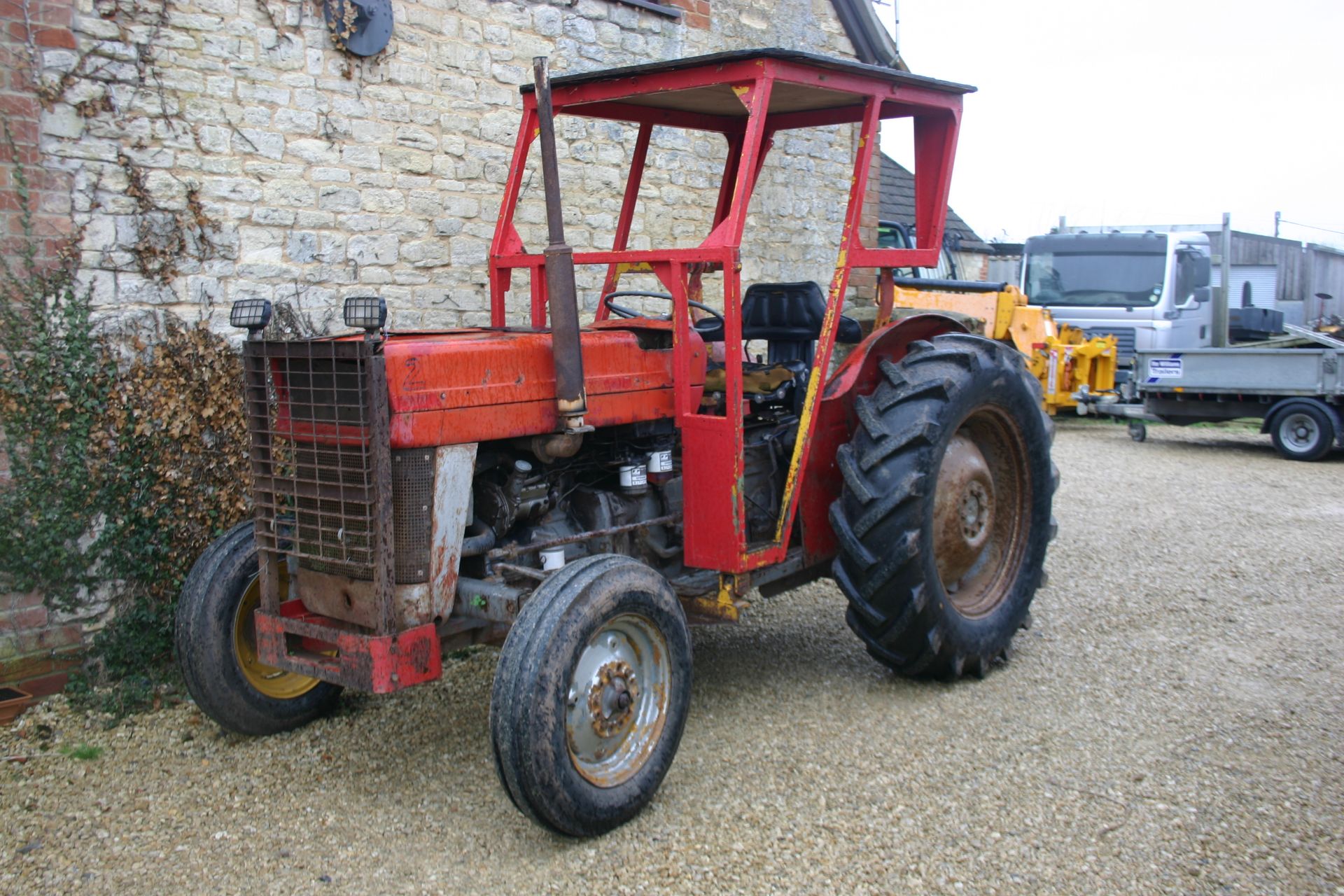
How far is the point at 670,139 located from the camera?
6.73 m

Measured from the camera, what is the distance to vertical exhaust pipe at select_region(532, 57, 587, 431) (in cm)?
316

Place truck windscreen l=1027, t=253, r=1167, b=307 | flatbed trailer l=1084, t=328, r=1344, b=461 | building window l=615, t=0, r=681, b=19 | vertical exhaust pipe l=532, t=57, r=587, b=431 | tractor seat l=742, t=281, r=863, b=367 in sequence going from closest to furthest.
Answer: vertical exhaust pipe l=532, t=57, r=587, b=431 → tractor seat l=742, t=281, r=863, b=367 → building window l=615, t=0, r=681, b=19 → flatbed trailer l=1084, t=328, r=1344, b=461 → truck windscreen l=1027, t=253, r=1167, b=307

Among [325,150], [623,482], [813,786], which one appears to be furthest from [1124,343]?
[813,786]

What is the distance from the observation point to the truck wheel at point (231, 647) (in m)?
3.58

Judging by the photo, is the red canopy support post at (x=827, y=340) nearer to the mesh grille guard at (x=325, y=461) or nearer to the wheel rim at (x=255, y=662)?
the mesh grille guard at (x=325, y=461)

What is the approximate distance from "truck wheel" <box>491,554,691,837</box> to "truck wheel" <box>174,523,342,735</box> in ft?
3.77

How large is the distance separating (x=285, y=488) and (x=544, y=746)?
3.89 ft

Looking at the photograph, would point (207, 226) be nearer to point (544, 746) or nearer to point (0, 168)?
point (0, 168)

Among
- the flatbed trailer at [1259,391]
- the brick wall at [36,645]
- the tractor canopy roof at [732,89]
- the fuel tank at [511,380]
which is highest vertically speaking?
the tractor canopy roof at [732,89]

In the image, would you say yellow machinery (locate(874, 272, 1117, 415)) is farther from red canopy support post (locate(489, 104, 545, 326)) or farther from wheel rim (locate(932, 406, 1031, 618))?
red canopy support post (locate(489, 104, 545, 326))

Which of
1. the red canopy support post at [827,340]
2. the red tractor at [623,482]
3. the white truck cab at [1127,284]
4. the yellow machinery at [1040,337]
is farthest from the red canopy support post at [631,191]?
the white truck cab at [1127,284]

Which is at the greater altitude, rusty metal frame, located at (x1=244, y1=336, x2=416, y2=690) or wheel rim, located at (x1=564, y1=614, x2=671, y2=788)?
rusty metal frame, located at (x1=244, y1=336, x2=416, y2=690)

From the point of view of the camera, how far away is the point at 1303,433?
1009cm

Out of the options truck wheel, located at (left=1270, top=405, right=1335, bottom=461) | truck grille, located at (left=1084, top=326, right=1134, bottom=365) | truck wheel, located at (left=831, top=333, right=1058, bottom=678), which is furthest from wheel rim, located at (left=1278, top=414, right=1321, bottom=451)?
truck wheel, located at (left=831, top=333, right=1058, bottom=678)
